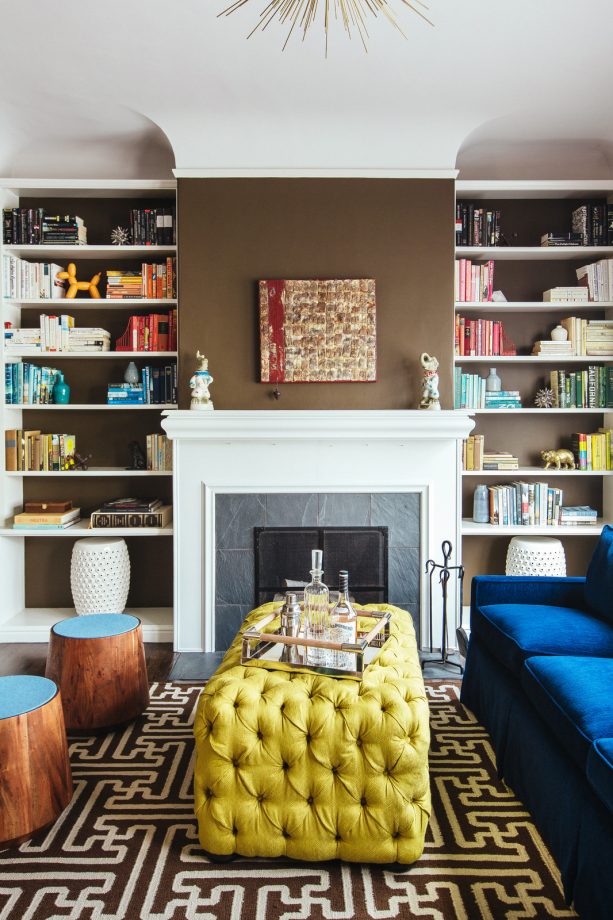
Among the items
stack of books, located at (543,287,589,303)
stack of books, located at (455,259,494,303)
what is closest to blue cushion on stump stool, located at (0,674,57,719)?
stack of books, located at (455,259,494,303)

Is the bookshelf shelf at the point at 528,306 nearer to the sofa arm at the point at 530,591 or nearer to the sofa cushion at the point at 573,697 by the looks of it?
the sofa arm at the point at 530,591

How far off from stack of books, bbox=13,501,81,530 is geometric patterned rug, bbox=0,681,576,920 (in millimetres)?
1905

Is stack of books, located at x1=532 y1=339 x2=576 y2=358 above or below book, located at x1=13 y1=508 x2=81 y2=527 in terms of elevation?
above

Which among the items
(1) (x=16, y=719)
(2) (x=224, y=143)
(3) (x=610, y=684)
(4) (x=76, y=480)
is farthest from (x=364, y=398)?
(1) (x=16, y=719)

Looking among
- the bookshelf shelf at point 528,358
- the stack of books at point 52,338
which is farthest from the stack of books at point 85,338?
the bookshelf shelf at point 528,358

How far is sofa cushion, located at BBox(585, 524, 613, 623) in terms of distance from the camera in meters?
2.65

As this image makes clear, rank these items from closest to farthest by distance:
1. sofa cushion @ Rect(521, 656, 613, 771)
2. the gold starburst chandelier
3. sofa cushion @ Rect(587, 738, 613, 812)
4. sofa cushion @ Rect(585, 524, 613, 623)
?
1. sofa cushion @ Rect(587, 738, 613, 812)
2. sofa cushion @ Rect(521, 656, 613, 771)
3. sofa cushion @ Rect(585, 524, 613, 623)
4. the gold starburst chandelier

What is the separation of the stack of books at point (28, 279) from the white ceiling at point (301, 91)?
2.28 ft

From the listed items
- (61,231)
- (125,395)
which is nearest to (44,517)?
(125,395)

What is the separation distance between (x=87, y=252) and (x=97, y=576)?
2031mm

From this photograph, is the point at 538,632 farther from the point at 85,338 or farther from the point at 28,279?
the point at 28,279

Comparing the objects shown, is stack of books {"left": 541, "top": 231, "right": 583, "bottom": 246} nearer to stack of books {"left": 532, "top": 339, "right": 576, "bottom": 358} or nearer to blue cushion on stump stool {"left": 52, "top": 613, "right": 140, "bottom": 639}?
stack of books {"left": 532, "top": 339, "right": 576, "bottom": 358}

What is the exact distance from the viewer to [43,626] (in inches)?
161

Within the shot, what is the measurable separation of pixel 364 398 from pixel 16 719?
2575mm
